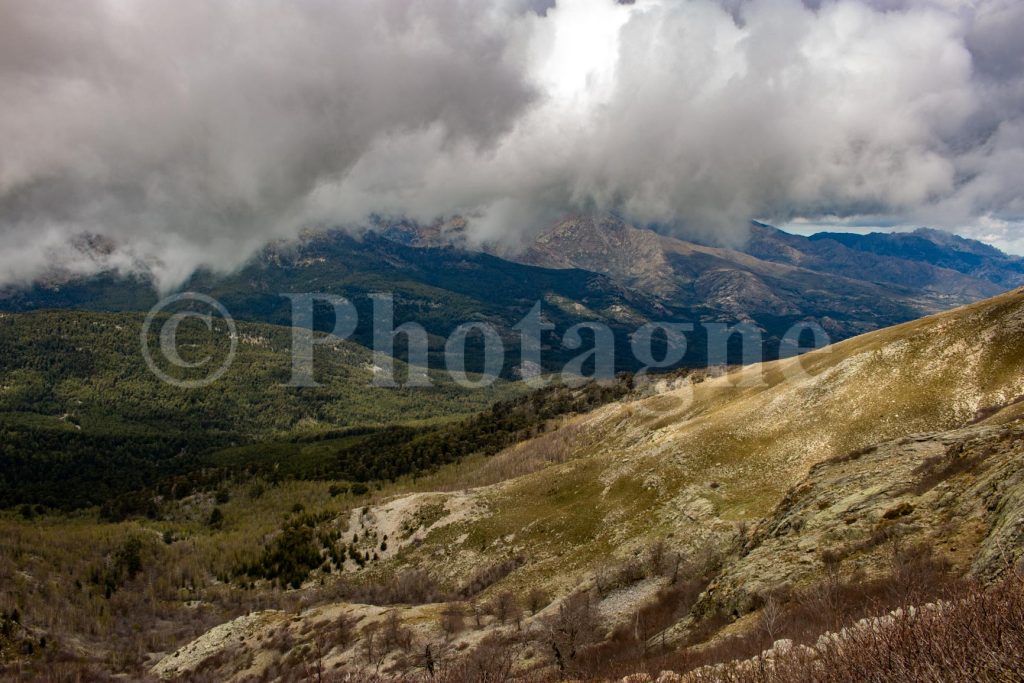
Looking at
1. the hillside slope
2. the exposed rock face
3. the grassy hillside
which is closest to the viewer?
the exposed rock face

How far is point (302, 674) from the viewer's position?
86438 mm

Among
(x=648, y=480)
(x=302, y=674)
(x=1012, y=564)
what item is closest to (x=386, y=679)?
(x=302, y=674)

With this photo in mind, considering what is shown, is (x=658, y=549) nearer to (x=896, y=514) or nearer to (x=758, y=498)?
(x=758, y=498)

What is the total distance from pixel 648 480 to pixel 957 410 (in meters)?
50.8

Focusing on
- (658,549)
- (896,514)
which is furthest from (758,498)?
(896,514)

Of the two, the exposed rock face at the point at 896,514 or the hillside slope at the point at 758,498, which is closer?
the exposed rock face at the point at 896,514

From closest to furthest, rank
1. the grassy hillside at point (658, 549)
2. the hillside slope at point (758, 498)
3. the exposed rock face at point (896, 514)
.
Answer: the exposed rock face at point (896, 514) → the grassy hillside at point (658, 549) → the hillside slope at point (758, 498)

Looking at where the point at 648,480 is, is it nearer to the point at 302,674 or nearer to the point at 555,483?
the point at 555,483

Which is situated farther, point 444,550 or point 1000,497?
point 444,550

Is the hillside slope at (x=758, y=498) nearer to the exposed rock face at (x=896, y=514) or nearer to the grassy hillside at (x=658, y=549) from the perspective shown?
the exposed rock face at (x=896, y=514)

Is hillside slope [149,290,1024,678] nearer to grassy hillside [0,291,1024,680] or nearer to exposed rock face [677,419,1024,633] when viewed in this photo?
exposed rock face [677,419,1024,633]

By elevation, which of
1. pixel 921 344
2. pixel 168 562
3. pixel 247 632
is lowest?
pixel 168 562

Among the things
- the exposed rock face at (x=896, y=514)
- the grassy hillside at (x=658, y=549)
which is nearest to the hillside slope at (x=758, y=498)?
the exposed rock face at (x=896, y=514)

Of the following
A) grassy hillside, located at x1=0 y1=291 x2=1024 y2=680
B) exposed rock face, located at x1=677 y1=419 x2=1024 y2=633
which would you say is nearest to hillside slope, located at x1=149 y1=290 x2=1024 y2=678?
exposed rock face, located at x1=677 y1=419 x2=1024 y2=633
